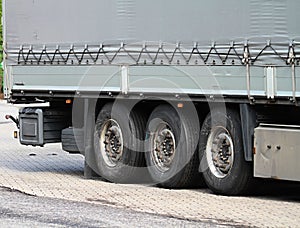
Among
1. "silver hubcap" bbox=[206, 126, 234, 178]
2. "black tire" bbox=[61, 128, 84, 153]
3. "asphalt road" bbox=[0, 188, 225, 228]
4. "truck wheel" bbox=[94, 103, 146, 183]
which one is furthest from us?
"black tire" bbox=[61, 128, 84, 153]

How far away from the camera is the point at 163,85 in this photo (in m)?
16.0

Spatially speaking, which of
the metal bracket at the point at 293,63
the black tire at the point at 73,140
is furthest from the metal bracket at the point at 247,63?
the black tire at the point at 73,140

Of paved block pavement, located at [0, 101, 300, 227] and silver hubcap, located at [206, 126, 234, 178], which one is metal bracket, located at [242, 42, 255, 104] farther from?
paved block pavement, located at [0, 101, 300, 227]

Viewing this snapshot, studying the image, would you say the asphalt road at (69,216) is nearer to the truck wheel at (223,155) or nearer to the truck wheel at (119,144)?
the truck wheel at (223,155)

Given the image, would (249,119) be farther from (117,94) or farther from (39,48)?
(39,48)

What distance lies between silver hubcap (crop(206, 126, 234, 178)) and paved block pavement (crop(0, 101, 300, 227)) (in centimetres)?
37

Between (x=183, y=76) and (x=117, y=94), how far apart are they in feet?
5.53

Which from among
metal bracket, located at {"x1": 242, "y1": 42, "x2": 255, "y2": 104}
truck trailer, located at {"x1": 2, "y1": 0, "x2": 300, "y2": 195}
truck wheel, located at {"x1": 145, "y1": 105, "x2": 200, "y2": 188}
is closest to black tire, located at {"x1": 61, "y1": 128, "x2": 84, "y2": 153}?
truck trailer, located at {"x1": 2, "y1": 0, "x2": 300, "y2": 195}

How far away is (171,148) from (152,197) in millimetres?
1425

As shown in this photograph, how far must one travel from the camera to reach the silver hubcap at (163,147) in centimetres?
1638

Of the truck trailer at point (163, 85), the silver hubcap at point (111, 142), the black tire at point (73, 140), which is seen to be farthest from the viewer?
the black tire at point (73, 140)

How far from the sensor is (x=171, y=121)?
1616 cm

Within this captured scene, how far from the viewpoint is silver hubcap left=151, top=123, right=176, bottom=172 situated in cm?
1638

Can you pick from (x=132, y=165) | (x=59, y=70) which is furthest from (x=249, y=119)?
(x=59, y=70)
